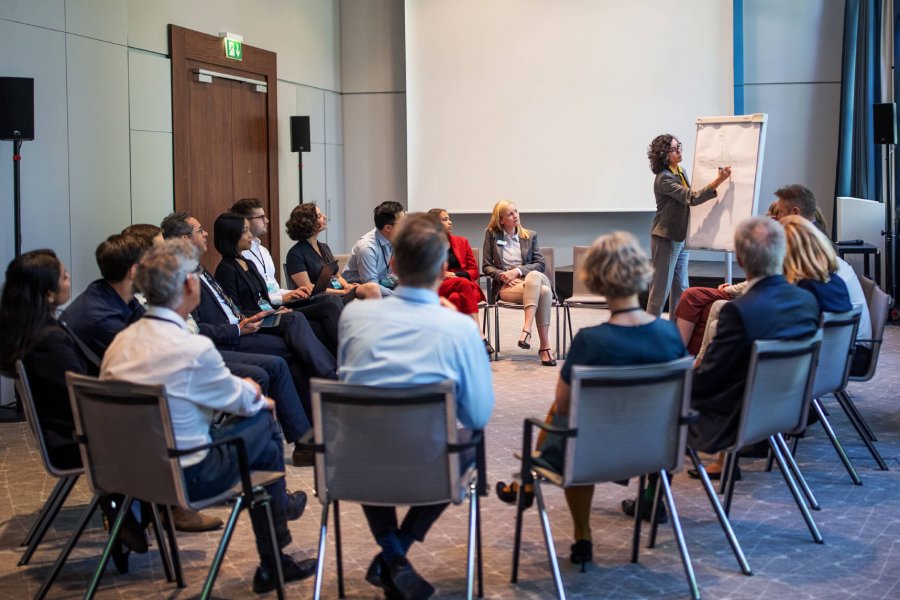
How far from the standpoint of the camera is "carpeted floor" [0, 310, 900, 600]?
3273 mm

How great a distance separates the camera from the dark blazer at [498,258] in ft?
25.3

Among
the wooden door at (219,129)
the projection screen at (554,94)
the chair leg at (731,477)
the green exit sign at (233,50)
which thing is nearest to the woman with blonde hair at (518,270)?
the wooden door at (219,129)

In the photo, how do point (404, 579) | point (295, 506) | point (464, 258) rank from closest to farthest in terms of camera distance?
point (404, 579) < point (295, 506) < point (464, 258)

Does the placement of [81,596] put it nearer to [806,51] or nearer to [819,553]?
[819,553]

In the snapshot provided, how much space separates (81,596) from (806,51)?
9493mm

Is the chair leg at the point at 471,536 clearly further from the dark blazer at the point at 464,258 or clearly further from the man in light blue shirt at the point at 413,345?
the dark blazer at the point at 464,258

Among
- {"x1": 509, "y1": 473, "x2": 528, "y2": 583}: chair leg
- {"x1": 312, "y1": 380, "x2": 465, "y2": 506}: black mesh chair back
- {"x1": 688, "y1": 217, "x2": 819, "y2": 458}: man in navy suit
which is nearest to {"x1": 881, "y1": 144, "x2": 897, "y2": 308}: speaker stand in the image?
{"x1": 688, "y1": 217, "x2": 819, "y2": 458}: man in navy suit

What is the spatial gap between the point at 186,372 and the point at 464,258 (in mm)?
4202

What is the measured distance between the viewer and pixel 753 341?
3.48 m

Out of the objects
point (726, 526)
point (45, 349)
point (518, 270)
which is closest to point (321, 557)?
point (45, 349)

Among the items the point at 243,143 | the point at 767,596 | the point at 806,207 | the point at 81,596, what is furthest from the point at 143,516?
the point at 243,143

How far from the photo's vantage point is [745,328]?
358 cm

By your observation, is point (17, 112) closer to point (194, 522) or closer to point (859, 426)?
point (194, 522)

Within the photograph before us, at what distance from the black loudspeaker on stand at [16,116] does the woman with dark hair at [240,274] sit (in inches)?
63.8
